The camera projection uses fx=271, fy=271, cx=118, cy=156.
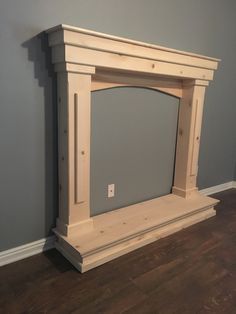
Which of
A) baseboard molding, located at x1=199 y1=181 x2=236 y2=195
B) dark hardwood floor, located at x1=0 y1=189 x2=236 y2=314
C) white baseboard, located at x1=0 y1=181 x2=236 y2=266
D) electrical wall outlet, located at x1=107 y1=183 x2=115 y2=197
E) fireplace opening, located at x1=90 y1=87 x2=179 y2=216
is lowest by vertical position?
dark hardwood floor, located at x1=0 y1=189 x2=236 y2=314

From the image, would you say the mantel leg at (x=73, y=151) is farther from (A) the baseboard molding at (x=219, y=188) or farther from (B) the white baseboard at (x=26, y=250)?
(A) the baseboard molding at (x=219, y=188)

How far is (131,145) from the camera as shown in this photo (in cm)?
229

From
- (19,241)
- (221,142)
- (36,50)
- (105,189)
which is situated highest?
(36,50)

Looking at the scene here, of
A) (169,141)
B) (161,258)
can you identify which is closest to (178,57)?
(169,141)

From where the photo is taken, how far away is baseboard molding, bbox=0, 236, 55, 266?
176 cm

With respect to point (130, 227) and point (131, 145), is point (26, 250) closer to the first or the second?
point (130, 227)

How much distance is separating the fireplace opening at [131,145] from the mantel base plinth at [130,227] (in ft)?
0.45

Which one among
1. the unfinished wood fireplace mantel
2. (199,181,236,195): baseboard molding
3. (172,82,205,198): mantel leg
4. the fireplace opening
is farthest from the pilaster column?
(199,181,236,195): baseboard molding

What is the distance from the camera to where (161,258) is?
1.92 metres

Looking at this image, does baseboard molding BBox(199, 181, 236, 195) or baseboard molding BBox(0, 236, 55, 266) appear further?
baseboard molding BBox(199, 181, 236, 195)

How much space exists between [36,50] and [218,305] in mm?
1816

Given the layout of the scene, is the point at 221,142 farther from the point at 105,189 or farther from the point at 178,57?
the point at 105,189

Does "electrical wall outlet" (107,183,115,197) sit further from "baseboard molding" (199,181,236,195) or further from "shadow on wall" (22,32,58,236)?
"baseboard molding" (199,181,236,195)

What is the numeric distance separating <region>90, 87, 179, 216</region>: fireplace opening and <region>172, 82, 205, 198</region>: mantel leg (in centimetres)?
6
